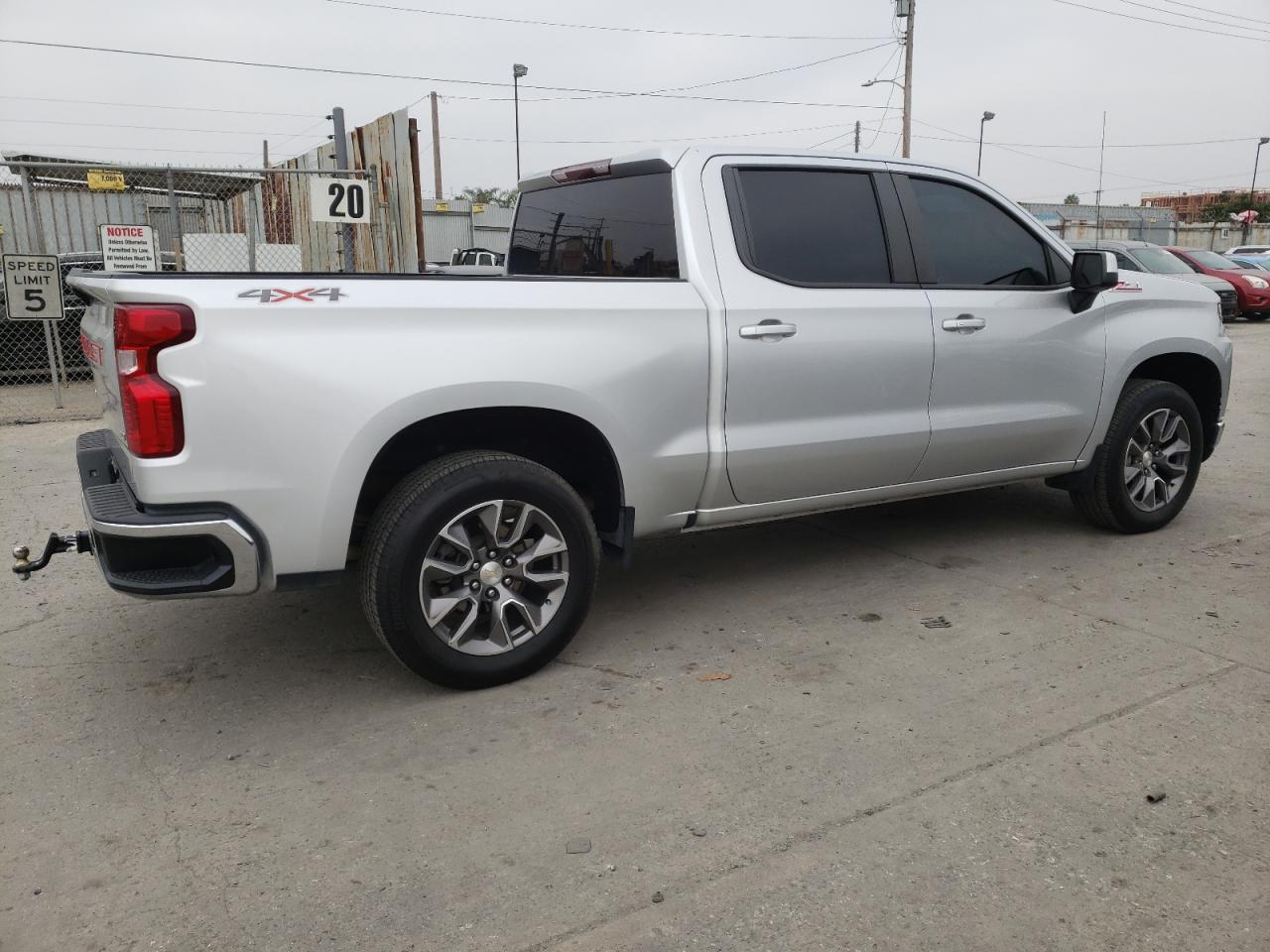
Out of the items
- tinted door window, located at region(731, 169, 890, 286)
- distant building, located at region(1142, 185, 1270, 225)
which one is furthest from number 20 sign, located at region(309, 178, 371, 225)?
distant building, located at region(1142, 185, 1270, 225)

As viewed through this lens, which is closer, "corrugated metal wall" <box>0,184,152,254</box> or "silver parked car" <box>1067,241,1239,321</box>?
"corrugated metal wall" <box>0,184,152,254</box>

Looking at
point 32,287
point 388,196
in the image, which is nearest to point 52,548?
point 32,287

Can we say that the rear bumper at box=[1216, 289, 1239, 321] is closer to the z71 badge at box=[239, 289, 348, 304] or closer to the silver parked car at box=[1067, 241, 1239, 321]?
the silver parked car at box=[1067, 241, 1239, 321]

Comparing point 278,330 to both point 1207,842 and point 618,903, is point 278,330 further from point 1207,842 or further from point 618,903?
point 1207,842

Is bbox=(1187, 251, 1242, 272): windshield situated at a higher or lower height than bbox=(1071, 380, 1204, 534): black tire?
higher

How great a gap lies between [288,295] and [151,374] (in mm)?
451

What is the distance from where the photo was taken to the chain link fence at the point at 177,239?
386 inches

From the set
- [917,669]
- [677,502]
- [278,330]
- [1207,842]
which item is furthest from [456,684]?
[1207,842]

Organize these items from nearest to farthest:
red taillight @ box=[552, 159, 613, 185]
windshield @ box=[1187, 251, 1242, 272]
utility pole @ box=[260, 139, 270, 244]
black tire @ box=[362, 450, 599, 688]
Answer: black tire @ box=[362, 450, 599, 688], red taillight @ box=[552, 159, 613, 185], utility pole @ box=[260, 139, 270, 244], windshield @ box=[1187, 251, 1242, 272]

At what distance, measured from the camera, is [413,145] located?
34.4ft

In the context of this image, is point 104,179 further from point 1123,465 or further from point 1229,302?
point 1229,302

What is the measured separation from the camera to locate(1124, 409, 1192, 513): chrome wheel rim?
5.32m

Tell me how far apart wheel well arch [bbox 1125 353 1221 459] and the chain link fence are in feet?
18.1

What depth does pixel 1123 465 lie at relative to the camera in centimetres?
525
